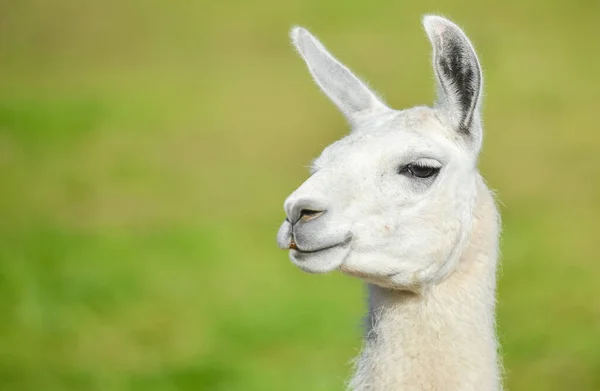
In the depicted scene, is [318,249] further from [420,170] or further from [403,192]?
[420,170]

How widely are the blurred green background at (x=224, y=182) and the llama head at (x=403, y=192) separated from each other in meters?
0.62

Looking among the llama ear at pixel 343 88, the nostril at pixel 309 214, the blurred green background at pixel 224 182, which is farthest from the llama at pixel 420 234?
the blurred green background at pixel 224 182

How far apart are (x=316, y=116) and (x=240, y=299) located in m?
9.42

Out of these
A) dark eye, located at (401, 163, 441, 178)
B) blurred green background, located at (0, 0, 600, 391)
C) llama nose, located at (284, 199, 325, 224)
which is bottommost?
llama nose, located at (284, 199, 325, 224)

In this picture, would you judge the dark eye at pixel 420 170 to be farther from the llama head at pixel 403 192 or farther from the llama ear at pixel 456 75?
the llama ear at pixel 456 75

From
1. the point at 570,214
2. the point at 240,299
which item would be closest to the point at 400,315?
the point at 240,299

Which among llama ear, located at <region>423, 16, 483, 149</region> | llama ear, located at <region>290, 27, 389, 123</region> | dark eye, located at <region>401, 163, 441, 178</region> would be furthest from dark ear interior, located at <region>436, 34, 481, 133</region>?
llama ear, located at <region>290, 27, 389, 123</region>

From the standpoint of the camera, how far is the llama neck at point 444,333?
4.39 metres

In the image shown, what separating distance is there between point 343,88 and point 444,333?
3.77 feet

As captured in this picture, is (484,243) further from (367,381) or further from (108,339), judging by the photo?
(108,339)

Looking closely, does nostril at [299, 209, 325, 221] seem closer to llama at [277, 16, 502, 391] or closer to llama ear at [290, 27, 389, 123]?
llama at [277, 16, 502, 391]

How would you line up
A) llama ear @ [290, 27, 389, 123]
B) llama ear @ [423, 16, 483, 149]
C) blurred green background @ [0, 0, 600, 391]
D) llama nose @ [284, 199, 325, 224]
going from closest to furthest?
llama nose @ [284, 199, 325, 224] < llama ear @ [423, 16, 483, 149] < llama ear @ [290, 27, 389, 123] < blurred green background @ [0, 0, 600, 391]

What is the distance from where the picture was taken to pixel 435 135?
4.47 m

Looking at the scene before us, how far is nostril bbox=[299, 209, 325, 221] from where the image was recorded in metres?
4.16
